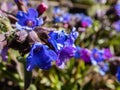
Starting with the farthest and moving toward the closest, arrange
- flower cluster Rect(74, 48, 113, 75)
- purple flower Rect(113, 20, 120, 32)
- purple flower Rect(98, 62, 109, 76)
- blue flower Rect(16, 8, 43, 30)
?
purple flower Rect(113, 20, 120, 32)
purple flower Rect(98, 62, 109, 76)
flower cluster Rect(74, 48, 113, 75)
blue flower Rect(16, 8, 43, 30)

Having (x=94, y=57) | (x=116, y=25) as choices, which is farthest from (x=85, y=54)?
(x=116, y=25)

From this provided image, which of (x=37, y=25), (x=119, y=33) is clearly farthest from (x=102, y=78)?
(x=37, y=25)

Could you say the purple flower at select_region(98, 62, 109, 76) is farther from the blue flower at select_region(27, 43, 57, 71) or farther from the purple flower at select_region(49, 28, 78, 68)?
the blue flower at select_region(27, 43, 57, 71)

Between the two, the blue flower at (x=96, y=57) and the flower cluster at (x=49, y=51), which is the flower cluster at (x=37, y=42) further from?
the blue flower at (x=96, y=57)

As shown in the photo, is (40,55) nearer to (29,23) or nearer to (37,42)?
(37,42)

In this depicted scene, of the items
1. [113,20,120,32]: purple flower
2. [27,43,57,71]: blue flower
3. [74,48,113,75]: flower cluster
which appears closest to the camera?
[27,43,57,71]: blue flower

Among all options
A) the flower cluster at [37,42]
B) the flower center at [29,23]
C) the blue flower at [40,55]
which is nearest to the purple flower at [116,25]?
the flower cluster at [37,42]

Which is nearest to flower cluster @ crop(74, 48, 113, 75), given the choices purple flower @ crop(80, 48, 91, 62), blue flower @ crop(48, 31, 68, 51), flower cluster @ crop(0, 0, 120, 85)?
purple flower @ crop(80, 48, 91, 62)

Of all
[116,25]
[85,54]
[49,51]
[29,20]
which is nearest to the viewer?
[49,51]

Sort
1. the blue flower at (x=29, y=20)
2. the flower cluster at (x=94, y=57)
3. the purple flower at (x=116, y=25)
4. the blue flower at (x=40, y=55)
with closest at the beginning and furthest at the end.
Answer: the blue flower at (x=40, y=55), the blue flower at (x=29, y=20), the flower cluster at (x=94, y=57), the purple flower at (x=116, y=25)

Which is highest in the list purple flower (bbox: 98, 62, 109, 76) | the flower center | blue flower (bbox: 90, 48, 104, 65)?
the flower center

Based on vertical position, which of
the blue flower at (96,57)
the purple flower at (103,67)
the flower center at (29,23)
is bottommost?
the purple flower at (103,67)
